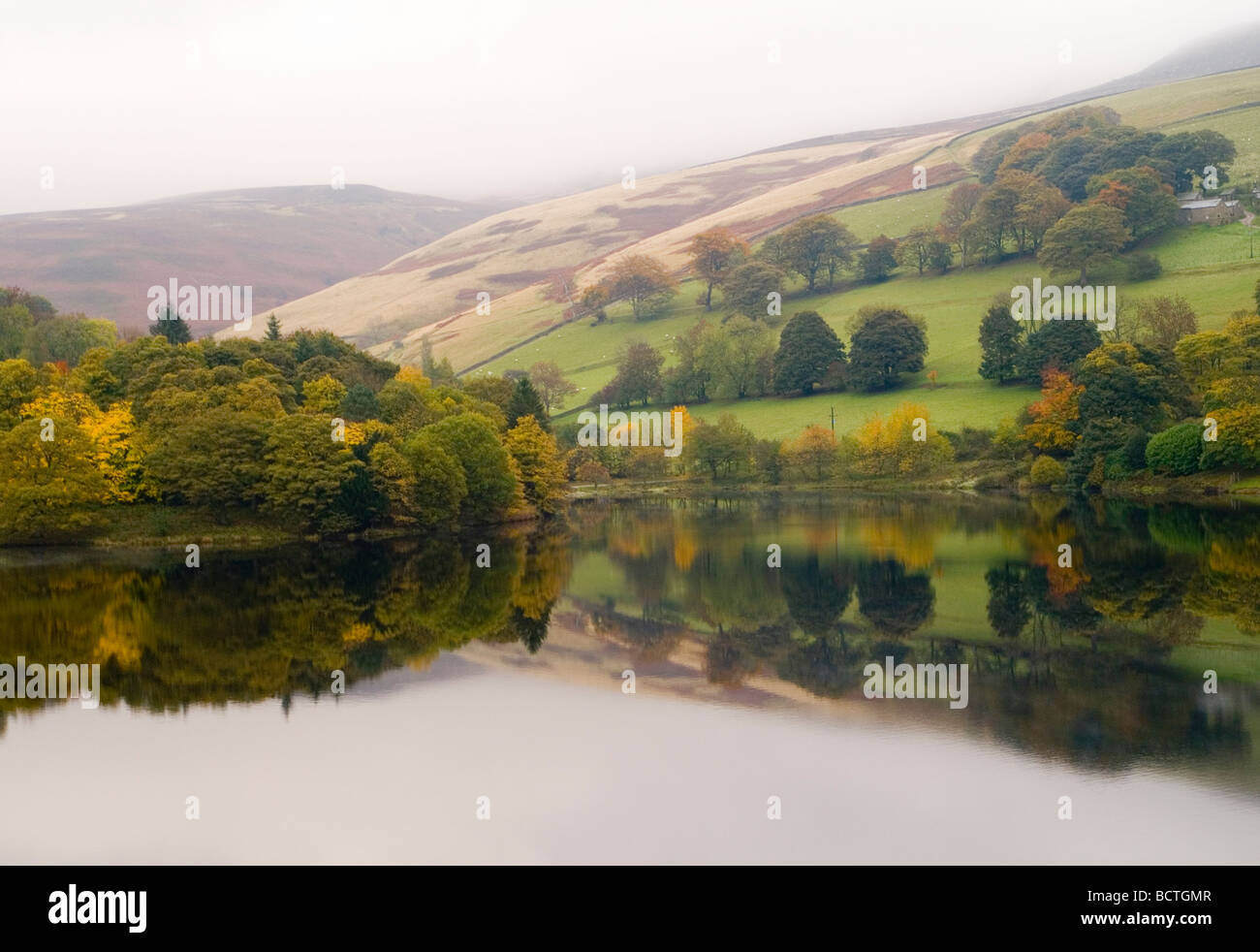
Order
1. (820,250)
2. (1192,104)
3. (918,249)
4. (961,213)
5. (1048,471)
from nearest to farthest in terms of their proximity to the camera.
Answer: (1048,471), (918,249), (961,213), (820,250), (1192,104)

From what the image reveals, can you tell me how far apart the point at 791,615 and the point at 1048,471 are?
58075 mm

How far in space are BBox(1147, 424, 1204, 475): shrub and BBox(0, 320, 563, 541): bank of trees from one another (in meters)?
40.5

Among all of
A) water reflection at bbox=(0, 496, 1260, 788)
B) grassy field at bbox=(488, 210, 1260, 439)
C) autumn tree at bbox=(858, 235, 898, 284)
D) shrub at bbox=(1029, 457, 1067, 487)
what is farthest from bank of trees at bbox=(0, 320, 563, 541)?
autumn tree at bbox=(858, 235, 898, 284)

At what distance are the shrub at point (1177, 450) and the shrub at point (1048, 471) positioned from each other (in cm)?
985

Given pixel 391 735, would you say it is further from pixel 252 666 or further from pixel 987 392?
pixel 987 392

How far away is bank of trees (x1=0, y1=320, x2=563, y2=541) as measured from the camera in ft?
210

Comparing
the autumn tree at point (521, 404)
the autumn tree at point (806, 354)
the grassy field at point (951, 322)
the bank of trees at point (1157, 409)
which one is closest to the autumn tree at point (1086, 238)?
the grassy field at point (951, 322)

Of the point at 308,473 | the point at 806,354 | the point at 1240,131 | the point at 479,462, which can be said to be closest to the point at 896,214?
the point at 1240,131

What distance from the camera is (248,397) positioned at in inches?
2830

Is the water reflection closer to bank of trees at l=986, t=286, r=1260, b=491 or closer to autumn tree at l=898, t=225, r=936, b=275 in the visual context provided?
bank of trees at l=986, t=286, r=1260, b=491

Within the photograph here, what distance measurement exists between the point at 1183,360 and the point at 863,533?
40.0 metres

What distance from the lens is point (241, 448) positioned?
219ft

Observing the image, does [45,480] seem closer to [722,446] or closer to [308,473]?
[308,473]
